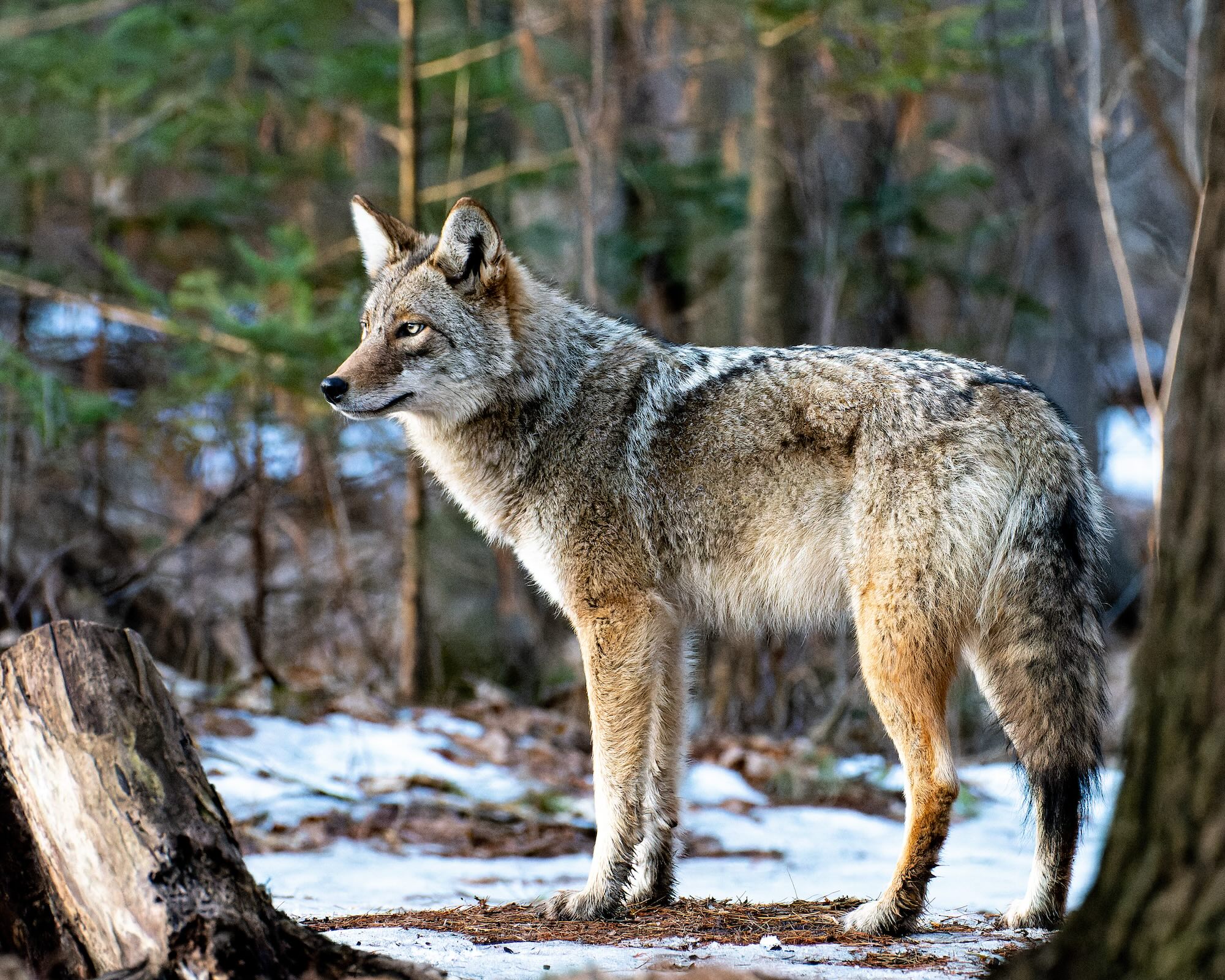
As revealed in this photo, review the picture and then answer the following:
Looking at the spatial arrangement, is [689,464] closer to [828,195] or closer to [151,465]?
[828,195]

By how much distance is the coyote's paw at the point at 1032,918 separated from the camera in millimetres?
3725

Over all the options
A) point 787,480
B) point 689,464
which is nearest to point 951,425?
point 787,480

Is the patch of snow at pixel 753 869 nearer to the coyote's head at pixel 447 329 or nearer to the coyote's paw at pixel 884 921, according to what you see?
the coyote's paw at pixel 884 921

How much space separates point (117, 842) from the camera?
2.59m

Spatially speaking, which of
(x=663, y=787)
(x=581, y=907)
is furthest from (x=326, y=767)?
(x=581, y=907)

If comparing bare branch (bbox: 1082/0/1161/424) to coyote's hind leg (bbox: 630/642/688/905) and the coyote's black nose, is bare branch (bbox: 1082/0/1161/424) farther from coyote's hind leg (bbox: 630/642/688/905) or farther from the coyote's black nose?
the coyote's black nose

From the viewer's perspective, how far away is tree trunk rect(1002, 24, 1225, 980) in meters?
1.93

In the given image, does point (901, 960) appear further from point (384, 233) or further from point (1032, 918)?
point (384, 233)

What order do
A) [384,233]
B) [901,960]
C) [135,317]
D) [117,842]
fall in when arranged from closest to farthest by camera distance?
[117,842]
[901,960]
[384,233]
[135,317]

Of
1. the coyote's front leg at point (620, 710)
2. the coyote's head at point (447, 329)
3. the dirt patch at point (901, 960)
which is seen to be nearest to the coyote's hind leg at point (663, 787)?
the coyote's front leg at point (620, 710)

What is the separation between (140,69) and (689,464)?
25.5 feet

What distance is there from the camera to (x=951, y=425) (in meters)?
3.89

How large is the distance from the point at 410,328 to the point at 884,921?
2.91 meters

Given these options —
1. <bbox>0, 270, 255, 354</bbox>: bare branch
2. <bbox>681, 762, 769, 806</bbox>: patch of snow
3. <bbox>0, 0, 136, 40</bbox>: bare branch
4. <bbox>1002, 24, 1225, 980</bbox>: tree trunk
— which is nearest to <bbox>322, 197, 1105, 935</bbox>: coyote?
<bbox>1002, 24, 1225, 980</bbox>: tree trunk
